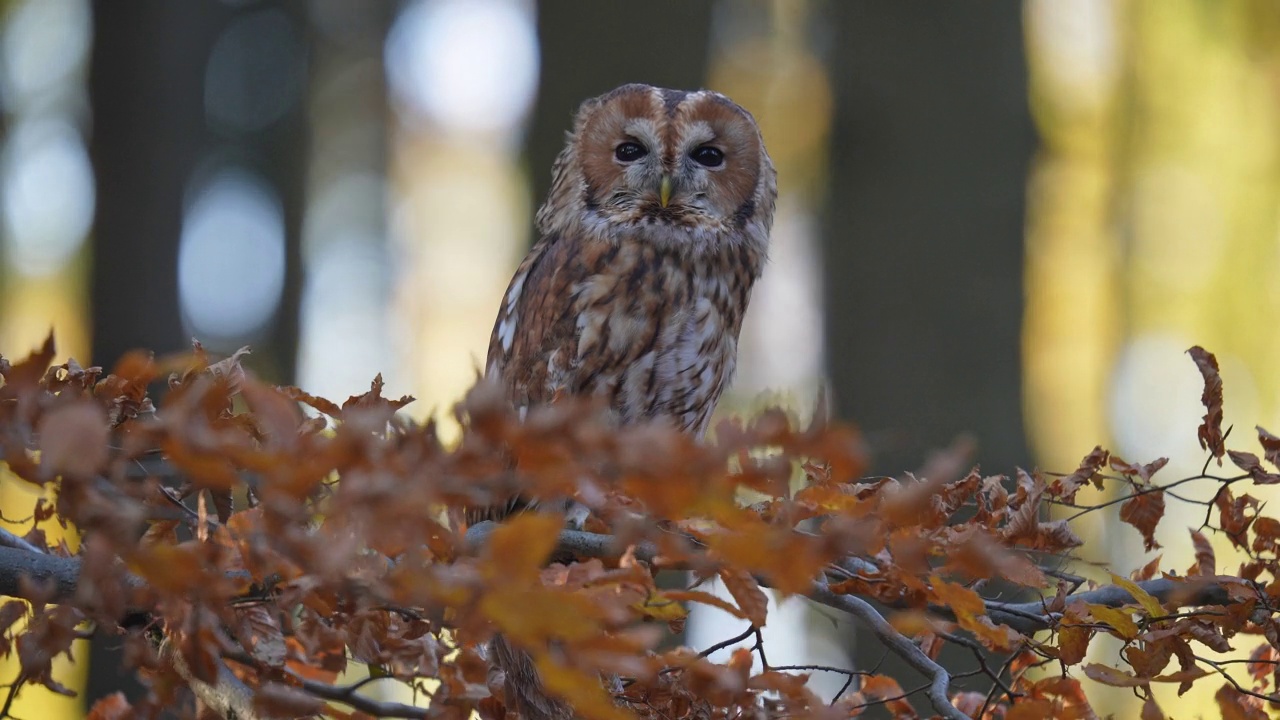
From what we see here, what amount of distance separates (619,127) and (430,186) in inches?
342

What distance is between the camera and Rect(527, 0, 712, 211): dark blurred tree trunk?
439 cm

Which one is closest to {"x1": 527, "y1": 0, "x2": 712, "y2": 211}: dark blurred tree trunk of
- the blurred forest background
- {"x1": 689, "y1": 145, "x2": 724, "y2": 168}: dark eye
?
the blurred forest background

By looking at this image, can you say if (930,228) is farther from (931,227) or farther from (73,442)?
(73,442)

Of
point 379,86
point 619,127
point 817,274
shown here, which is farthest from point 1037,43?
point 379,86

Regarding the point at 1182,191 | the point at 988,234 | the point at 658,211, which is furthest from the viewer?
the point at 1182,191

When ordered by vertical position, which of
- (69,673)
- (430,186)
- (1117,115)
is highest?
(1117,115)

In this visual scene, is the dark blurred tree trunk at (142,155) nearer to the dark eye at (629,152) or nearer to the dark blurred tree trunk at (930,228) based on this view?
the dark eye at (629,152)

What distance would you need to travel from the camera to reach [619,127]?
2662mm

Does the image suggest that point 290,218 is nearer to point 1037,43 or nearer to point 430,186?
point 1037,43

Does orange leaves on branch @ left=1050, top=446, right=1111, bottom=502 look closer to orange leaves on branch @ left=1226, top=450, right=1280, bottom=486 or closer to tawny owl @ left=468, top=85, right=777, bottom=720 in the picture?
orange leaves on branch @ left=1226, top=450, right=1280, bottom=486

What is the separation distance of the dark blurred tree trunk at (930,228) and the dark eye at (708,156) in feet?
4.25

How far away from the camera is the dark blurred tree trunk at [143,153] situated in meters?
3.96

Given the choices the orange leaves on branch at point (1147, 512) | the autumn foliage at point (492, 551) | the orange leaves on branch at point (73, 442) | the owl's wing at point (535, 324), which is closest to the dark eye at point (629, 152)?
the owl's wing at point (535, 324)

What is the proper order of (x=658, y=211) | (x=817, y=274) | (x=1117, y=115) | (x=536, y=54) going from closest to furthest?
(x=658, y=211), (x=817, y=274), (x=536, y=54), (x=1117, y=115)
